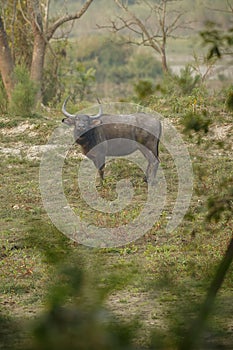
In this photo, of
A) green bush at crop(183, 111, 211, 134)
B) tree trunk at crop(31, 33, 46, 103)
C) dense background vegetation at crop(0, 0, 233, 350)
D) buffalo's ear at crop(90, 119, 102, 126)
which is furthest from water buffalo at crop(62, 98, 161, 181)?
tree trunk at crop(31, 33, 46, 103)

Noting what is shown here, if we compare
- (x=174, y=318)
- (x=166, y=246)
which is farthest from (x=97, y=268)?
(x=166, y=246)

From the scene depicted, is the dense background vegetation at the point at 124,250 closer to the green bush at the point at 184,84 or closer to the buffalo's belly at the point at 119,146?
the green bush at the point at 184,84

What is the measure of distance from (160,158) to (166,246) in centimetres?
420

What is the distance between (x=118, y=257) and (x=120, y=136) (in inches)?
142

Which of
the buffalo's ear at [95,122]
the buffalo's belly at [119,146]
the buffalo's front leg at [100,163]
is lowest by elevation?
the buffalo's front leg at [100,163]

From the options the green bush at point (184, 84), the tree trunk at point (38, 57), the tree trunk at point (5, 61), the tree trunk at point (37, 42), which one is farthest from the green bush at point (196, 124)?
the tree trunk at point (38, 57)

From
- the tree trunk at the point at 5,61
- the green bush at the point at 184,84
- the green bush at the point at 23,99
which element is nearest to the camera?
the green bush at the point at 23,99

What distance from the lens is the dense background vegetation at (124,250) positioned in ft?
7.36

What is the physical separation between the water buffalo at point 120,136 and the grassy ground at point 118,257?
30 centimetres

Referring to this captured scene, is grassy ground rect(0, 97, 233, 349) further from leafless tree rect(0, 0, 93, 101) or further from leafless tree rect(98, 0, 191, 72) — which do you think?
leafless tree rect(98, 0, 191, 72)

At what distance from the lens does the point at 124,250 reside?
732 centimetres

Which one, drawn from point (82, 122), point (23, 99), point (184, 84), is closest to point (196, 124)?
point (82, 122)

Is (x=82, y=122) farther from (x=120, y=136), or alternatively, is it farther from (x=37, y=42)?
(x=37, y=42)

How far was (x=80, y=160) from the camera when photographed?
37.4 ft
